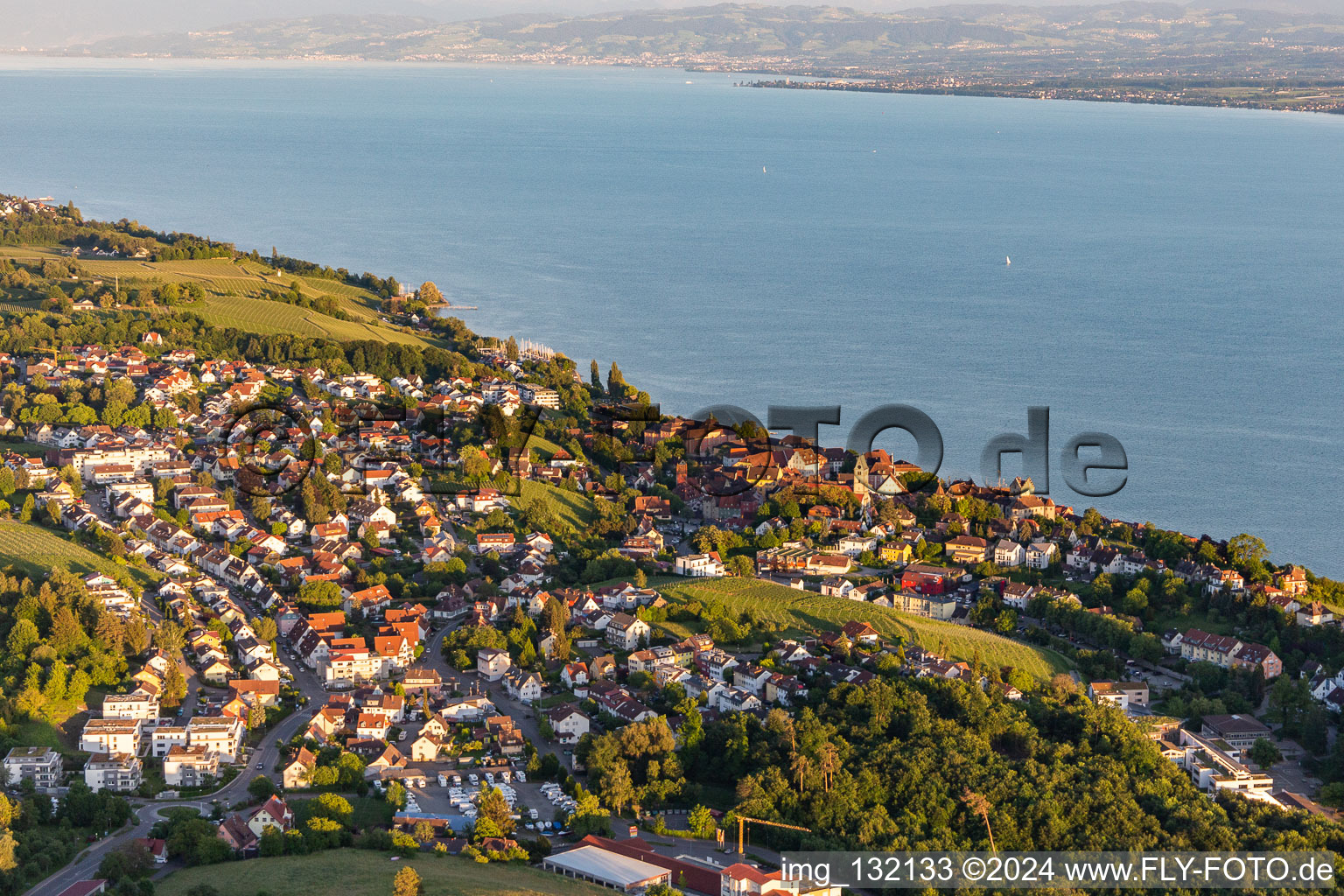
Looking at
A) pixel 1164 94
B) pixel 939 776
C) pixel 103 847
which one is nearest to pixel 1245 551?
pixel 939 776

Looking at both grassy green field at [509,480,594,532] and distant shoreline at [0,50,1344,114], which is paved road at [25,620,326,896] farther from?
distant shoreline at [0,50,1344,114]

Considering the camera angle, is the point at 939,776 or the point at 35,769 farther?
the point at 939,776

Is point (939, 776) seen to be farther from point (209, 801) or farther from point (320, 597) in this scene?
point (320, 597)

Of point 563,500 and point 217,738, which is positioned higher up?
point 563,500

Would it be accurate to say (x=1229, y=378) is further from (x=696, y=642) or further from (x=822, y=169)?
(x=822, y=169)

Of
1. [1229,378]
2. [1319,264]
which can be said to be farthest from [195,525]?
[1319,264]

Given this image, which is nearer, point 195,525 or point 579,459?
point 195,525
